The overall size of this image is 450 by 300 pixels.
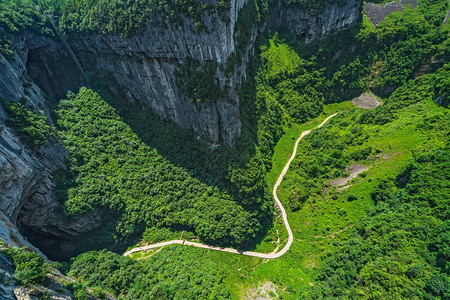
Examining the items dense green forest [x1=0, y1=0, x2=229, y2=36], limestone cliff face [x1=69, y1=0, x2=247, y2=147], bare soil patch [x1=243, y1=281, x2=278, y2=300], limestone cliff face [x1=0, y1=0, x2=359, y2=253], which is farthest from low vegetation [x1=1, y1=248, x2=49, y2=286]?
dense green forest [x1=0, y1=0, x2=229, y2=36]

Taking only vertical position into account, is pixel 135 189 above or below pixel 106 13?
below

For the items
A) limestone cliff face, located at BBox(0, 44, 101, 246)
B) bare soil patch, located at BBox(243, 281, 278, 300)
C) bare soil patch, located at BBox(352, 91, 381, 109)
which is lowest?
bare soil patch, located at BBox(243, 281, 278, 300)

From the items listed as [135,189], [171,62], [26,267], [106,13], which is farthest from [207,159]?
[106,13]

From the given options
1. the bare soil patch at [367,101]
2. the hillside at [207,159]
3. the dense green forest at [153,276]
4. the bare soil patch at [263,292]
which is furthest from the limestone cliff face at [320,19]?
the dense green forest at [153,276]

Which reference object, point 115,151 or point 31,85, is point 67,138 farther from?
point 31,85

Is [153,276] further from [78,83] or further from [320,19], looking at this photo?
[320,19]

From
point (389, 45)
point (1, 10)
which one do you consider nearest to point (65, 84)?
point (1, 10)

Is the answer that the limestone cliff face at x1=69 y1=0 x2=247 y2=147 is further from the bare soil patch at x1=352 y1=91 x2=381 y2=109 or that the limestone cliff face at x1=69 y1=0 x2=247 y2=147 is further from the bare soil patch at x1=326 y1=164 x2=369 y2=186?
the bare soil patch at x1=352 y1=91 x2=381 y2=109
